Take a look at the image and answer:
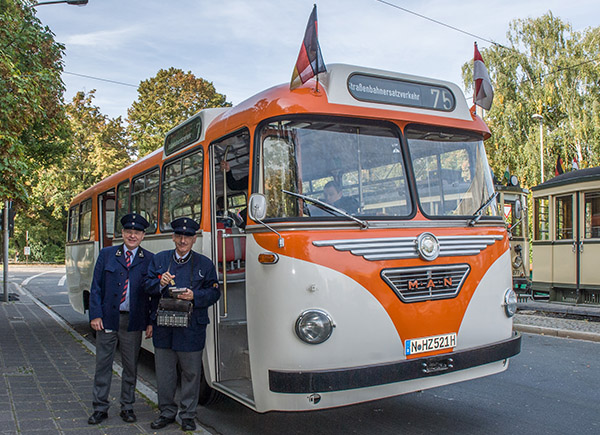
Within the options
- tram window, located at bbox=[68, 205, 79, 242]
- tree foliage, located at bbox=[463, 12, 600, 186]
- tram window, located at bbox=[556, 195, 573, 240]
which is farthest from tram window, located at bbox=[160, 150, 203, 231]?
tree foliage, located at bbox=[463, 12, 600, 186]

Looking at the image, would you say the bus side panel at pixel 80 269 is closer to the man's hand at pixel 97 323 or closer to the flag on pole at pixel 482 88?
the man's hand at pixel 97 323

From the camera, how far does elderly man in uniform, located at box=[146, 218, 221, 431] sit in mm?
5320

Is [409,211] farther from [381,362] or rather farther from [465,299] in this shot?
[381,362]

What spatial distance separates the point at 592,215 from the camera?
13977 millimetres

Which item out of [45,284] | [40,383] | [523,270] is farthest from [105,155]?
[40,383]

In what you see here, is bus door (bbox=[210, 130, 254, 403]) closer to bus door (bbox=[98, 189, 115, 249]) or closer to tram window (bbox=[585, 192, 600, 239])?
bus door (bbox=[98, 189, 115, 249])

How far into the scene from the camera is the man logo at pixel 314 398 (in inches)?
179

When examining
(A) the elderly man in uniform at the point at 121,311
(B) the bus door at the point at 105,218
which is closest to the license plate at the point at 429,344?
(A) the elderly man in uniform at the point at 121,311

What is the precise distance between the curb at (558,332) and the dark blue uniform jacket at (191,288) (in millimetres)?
8138

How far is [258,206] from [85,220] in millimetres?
8384

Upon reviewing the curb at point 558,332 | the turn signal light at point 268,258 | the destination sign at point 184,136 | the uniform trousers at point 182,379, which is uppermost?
the destination sign at point 184,136

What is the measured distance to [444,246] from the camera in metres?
5.14

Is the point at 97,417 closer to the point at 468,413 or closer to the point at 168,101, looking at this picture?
the point at 468,413

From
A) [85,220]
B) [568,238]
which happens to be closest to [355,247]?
[85,220]
